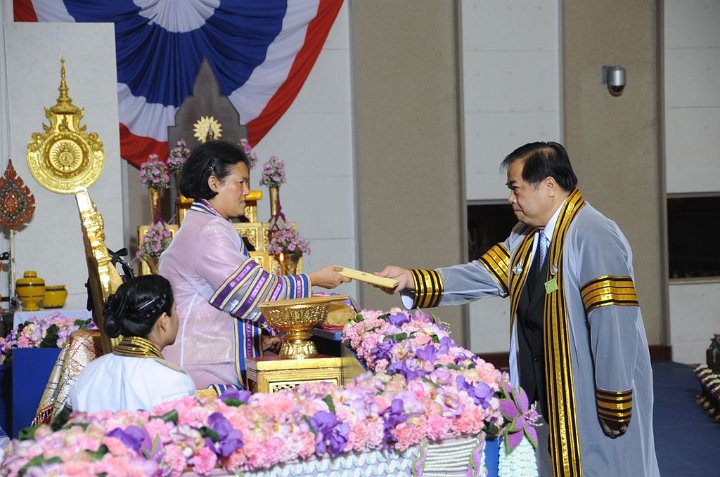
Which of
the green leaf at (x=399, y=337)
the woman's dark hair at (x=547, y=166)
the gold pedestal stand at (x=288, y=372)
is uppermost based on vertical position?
the woman's dark hair at (x=547, y=166)

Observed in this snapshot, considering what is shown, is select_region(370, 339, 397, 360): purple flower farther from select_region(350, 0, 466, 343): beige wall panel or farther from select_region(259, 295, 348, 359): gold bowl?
select_region(350, 0, 466, 343): beige wall panel

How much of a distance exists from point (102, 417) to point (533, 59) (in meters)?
7.68

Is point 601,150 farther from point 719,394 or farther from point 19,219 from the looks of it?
point 19,219

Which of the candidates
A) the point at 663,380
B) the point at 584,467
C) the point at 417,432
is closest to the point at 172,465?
the point at 417,432

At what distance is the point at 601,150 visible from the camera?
29.8 ft

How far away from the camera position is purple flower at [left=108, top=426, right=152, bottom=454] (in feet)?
6.02

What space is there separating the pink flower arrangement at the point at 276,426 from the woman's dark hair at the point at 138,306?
37 centimetres

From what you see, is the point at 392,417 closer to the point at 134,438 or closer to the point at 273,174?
the point at 134,438

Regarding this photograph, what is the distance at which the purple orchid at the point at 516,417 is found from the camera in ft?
7.93

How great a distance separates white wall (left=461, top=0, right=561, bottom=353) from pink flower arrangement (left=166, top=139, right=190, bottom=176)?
2912 millimetres

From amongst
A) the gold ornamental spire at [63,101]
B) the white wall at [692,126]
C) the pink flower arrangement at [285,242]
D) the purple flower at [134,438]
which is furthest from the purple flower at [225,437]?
the white wall at [692,126]

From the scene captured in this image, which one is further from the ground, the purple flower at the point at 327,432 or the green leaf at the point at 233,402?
the green leaf at the point at 233,402

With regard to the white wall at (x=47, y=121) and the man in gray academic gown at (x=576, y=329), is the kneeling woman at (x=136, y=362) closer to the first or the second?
the man in gray academic gown at (x=576, y=329)

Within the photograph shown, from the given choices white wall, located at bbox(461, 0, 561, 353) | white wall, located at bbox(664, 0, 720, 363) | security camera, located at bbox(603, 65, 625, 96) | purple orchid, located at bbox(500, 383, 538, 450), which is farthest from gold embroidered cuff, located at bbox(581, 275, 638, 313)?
white wall, located at bbox(664, 0, 720, 363)
